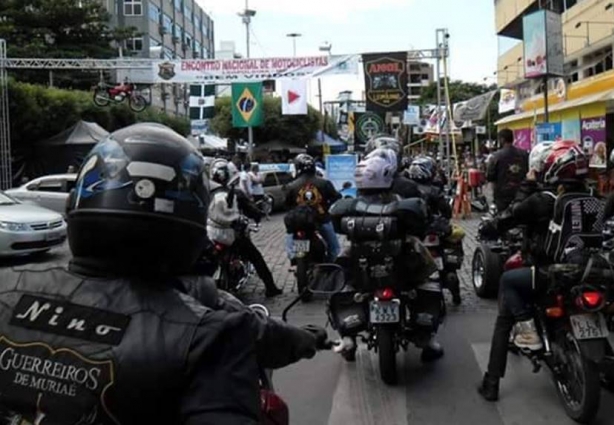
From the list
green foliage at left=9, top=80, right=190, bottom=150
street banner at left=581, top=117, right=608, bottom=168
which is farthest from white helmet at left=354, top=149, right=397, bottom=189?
green foliage at left=9, top=80, right=190, bottom=150

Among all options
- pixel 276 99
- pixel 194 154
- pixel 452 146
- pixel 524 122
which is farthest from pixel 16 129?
pixel 194 154

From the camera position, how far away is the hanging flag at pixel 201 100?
21072 millimetres

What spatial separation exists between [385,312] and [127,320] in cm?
369

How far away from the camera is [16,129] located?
25391 mm

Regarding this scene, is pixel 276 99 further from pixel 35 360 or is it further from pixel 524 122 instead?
pixel 35 360

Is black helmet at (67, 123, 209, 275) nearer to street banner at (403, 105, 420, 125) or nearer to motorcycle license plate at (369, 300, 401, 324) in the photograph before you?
motorcycle license plate at (369, 300, 401, 324)

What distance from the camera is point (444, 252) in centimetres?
770

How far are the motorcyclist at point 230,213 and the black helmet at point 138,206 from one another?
6030mm

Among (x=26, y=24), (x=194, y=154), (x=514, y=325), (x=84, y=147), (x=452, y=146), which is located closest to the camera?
(x=194, y=154)

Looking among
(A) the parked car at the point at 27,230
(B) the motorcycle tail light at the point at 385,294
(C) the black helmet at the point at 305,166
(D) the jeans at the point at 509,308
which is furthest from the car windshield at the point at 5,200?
(D) the jeans at the point at 509,308

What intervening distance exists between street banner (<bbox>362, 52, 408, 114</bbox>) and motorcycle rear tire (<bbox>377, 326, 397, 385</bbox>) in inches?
488

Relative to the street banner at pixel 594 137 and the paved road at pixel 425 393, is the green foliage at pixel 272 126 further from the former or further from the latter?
the paved road at pixel 425 393

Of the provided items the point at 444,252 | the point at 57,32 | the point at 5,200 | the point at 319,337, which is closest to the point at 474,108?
the point at 5,200

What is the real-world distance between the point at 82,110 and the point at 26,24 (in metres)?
17.0
